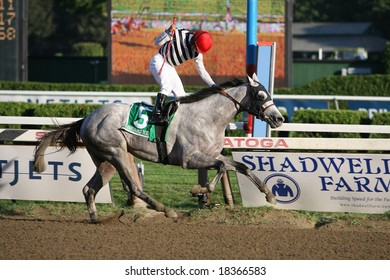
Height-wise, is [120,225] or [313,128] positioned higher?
[313,128]

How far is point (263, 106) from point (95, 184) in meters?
1.78

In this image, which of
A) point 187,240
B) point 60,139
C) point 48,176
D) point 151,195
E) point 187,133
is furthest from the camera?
point 151,195

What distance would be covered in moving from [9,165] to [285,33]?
831 centimetres

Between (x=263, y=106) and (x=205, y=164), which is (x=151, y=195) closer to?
(x=205, y=164)

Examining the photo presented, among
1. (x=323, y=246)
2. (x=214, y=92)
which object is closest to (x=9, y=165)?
(x=214, y=92)

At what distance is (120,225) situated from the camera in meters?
8.24

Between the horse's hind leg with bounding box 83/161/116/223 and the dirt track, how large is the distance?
0.44 feet

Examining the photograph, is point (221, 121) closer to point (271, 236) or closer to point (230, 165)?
point (230, 165)

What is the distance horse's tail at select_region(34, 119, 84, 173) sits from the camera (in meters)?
8.45

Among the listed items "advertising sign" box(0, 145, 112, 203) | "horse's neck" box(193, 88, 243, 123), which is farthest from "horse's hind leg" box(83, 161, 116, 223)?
"horse's neck" box(193, 88, 243, 123)

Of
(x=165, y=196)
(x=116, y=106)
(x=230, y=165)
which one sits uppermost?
(x=116, y=106)

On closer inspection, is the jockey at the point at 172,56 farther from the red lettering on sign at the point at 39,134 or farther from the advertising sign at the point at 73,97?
→ the advertising sign at the point at 73,97

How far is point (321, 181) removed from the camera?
8812 mm

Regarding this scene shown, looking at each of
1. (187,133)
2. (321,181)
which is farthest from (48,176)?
(321,181)
